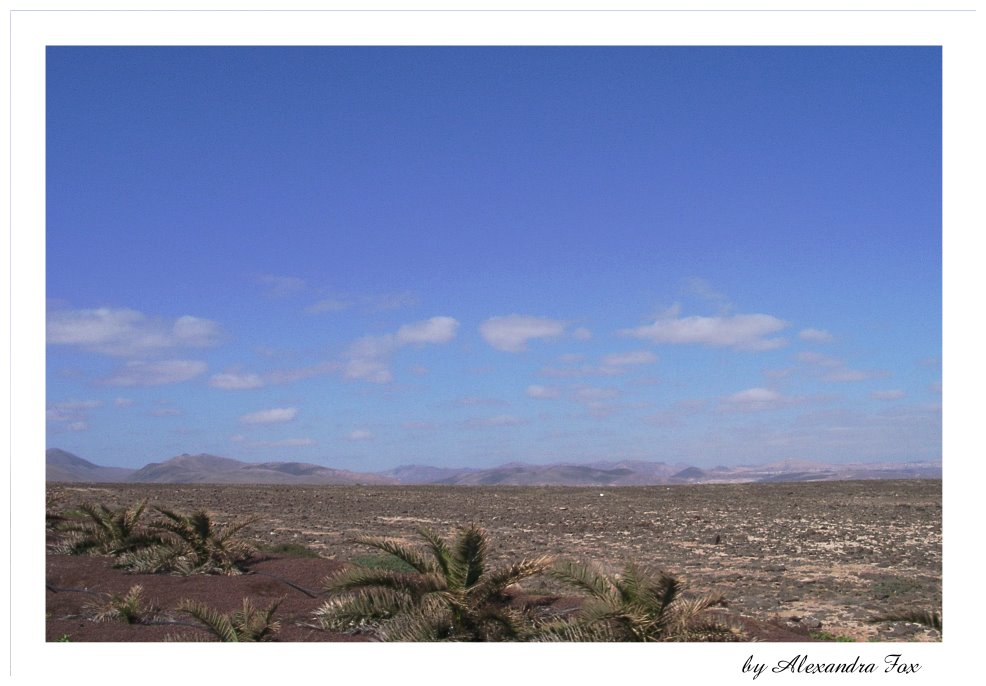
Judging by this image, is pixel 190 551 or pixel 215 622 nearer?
pixel 215 622

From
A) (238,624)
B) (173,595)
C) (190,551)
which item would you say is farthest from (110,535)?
(238,624)

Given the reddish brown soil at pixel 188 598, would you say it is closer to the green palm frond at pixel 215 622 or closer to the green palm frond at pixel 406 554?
the green palm frond at pixel 215 622

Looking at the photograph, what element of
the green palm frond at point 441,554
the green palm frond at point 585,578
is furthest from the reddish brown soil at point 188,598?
the green palm frond at point 585,578

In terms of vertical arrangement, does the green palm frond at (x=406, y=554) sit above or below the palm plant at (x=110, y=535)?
above

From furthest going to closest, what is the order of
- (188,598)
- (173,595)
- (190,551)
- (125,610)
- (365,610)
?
(190,551) < (173,595) < (188,598) < (125,610) < (365,610)

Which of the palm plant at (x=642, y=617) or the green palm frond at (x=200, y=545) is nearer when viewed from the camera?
the palm plant at (x=642, y=617)

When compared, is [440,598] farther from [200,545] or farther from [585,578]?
[200,545]
